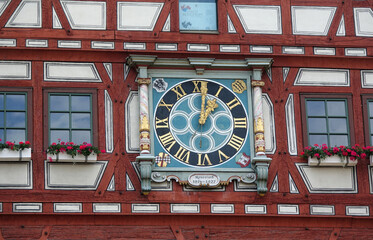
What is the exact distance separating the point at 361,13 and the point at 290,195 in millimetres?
3811

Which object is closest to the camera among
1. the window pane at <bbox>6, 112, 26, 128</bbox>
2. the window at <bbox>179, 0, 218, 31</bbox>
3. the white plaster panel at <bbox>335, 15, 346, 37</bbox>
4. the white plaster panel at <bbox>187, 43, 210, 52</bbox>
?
the window pane at <bbox>6, 112, 26, 128</bbox>

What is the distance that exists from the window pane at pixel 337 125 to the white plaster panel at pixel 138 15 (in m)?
3.65

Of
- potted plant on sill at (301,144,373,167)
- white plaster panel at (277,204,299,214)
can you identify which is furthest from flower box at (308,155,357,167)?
white plaster panel at (277,204,299,214)

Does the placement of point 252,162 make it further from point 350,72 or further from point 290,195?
point 350,72

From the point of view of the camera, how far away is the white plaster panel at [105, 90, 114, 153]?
23750 mm

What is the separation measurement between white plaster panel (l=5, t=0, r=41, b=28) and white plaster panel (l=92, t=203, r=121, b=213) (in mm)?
3438

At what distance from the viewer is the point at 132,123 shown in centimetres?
2394

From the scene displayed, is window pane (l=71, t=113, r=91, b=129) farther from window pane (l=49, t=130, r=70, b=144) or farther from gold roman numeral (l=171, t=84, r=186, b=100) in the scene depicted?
gold roman numeral (l=171, t=84, r=186, b=100)

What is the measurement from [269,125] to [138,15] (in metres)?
3.08

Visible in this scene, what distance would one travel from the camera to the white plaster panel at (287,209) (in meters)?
23.7

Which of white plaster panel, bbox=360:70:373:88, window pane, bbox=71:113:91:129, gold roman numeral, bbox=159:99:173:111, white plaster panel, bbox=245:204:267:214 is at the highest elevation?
white plaster panel, bbox=360:70:373:88

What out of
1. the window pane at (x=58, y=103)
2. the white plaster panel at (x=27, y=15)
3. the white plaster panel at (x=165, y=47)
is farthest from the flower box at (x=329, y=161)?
the white plaster panel at (x=27, y=15)

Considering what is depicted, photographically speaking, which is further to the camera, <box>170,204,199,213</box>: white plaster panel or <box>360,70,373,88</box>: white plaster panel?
<box>360,70,373,88</box>: white plaster panel

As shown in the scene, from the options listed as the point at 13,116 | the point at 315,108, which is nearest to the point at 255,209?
the point at 315,108
